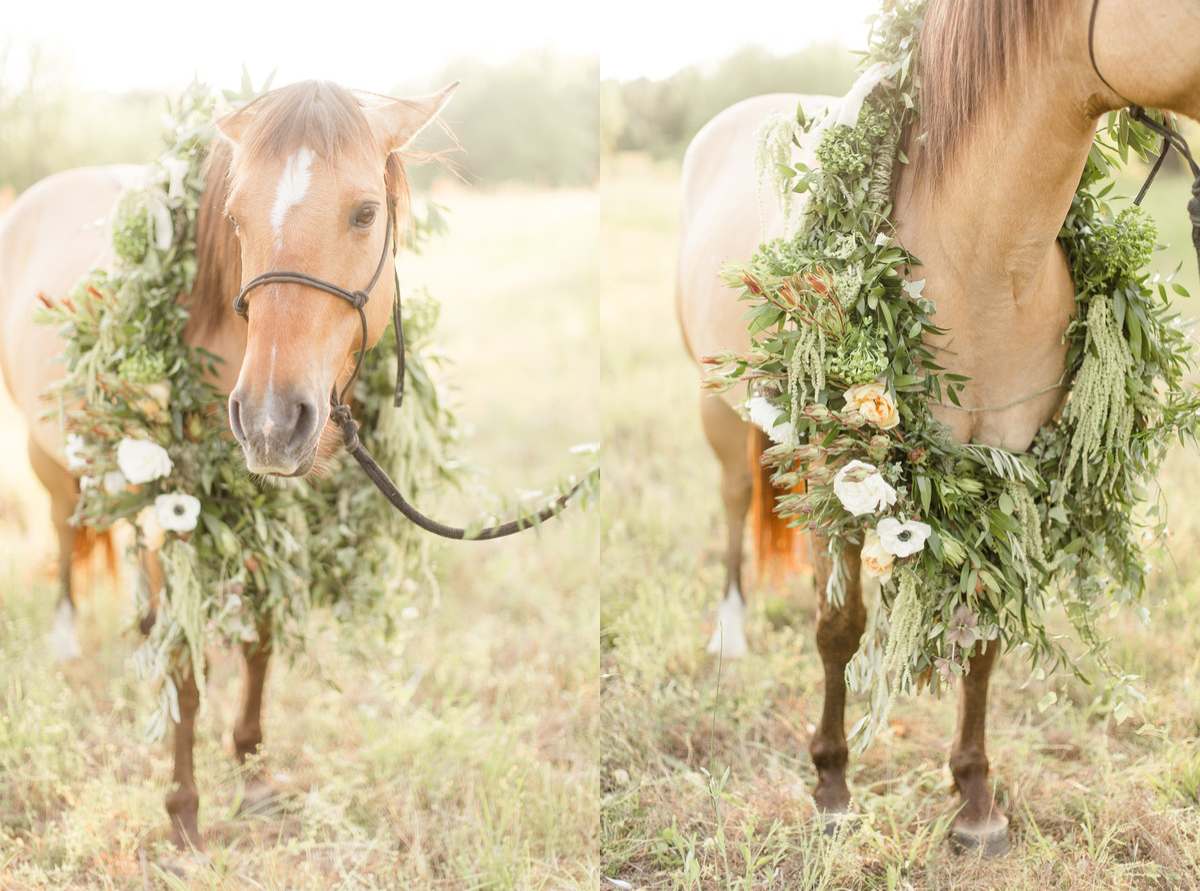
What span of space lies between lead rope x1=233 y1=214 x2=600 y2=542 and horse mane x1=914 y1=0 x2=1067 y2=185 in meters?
1.19

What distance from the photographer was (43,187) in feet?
11.0

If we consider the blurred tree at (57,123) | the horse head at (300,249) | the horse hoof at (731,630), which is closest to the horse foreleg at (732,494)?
the horse hoof at (731,630)

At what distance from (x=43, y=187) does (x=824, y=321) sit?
11.4 feet

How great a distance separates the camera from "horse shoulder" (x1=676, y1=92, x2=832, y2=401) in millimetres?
2670

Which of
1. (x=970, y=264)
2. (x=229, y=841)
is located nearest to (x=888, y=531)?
(x=970, y=264)

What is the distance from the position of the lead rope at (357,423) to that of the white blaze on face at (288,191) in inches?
4.0

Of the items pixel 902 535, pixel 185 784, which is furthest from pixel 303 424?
pixel 185 784

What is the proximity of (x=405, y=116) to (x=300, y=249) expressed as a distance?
486 mm

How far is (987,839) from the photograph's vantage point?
218cm

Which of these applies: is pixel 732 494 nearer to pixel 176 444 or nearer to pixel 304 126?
pixel 176 444

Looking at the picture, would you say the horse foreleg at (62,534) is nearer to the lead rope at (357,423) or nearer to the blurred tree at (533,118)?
the lead rope at (357,423)

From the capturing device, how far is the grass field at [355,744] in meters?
2.24

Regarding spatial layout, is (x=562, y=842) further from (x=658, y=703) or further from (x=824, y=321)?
(x=824, y=321)

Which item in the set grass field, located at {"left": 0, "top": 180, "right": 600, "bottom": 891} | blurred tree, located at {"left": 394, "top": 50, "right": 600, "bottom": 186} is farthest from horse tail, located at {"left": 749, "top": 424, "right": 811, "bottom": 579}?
blurred tree, located at {"left": 394, "top": 50, "right": 600, "bottom": 186}
